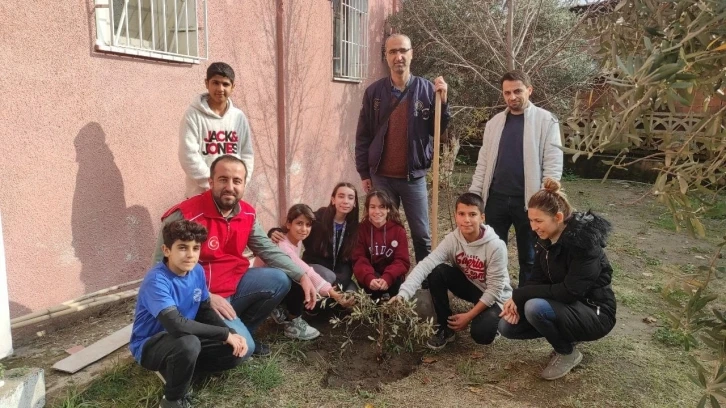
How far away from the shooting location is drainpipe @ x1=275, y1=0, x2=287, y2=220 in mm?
5521

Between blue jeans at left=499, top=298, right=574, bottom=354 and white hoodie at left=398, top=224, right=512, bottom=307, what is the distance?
230 millimetres

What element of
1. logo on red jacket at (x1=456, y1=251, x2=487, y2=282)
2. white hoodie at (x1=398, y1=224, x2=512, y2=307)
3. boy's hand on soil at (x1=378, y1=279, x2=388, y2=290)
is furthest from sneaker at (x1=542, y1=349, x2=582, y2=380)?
boy's hand on soil at (x1=378, y1=279, x2=388, y2=290)

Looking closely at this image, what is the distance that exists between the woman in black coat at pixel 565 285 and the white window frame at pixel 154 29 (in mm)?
2922

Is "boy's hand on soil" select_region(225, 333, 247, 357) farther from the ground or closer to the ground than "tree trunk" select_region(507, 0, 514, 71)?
closer to the ground

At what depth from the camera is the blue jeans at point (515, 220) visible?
373 cm

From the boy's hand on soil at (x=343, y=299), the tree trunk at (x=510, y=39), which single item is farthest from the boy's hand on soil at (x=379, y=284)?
the tree trunk at (x=510, y=39)

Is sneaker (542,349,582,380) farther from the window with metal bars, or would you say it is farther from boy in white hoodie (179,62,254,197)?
the window with metal bars

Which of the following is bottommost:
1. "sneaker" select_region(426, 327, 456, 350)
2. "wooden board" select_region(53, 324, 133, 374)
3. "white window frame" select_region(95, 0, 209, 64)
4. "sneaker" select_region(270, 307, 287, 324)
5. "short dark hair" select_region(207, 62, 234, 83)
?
"sneaker" select_region(426, 327, 456, 350)

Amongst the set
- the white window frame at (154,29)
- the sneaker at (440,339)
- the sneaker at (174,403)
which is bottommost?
the sneaker at (440,339)

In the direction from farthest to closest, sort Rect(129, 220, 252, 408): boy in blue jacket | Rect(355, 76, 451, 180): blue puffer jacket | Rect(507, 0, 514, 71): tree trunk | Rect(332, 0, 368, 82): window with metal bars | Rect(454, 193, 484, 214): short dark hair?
Rect(332, 0, 368, 82): window with metal bars < Rect(507, 0, 514, 71): tree trunk < Rect(355, 76, 451, 180): blue puffer jacket < Rect(454, 193, 484, 214): short dark hair < Rect(129, 220, 252, 408): boy in blue jacket

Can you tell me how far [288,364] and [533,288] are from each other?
1556 mm

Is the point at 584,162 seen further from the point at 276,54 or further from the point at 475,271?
the point at 475,271

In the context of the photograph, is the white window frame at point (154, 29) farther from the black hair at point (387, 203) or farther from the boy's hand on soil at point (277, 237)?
the black hair at point (387, 203)

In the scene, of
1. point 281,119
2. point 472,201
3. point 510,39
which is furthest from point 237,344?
point 510,39
